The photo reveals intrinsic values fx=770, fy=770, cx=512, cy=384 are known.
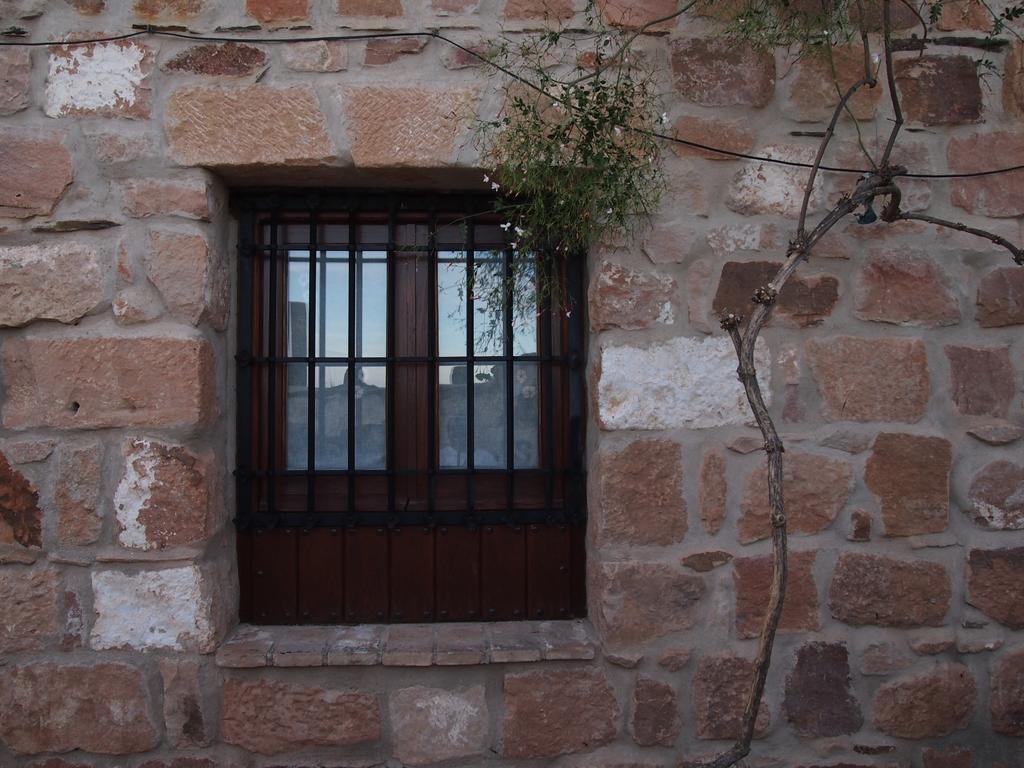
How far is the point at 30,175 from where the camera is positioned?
6.58 ft

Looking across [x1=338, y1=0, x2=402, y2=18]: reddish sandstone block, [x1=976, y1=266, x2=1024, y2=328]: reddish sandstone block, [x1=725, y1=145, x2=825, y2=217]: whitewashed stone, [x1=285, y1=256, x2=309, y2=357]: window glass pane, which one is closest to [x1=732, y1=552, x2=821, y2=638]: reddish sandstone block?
[x1=976, y1=266, x2=1024, y2=328]: reddish sandstone block

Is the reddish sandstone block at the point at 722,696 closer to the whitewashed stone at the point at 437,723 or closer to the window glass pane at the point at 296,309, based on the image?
the whitewashed stone at the point at 437,723

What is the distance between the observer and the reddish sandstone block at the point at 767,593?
2.04 metres

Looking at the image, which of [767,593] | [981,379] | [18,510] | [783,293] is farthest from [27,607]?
[981,379]

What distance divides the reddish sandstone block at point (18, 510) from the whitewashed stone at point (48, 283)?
0.39 m

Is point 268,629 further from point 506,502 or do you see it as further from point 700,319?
point 700,319

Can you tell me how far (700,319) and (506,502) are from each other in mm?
749

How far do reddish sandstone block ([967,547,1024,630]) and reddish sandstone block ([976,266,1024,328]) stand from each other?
2.03ft

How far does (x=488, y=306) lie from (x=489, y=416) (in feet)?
1.06

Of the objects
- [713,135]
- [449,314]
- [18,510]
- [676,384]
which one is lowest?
[18,510]

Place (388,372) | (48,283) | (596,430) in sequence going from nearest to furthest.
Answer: (48,283) → (596,430) → (388,372)

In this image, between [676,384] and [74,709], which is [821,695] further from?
[74,709]

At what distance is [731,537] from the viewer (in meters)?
2.05

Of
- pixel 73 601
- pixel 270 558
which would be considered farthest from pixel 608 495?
pixel 73 601
